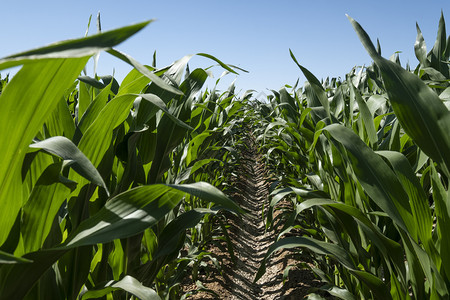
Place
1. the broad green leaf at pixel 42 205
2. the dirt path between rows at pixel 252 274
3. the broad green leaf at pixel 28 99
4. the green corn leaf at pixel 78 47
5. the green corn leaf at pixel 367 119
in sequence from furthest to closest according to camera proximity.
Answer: the dirt path between rows at pixel 252 274, the green corn leaf at pixel 367 119, the broad green leaf at pixel 42 205, the broad green leaf at pixel 28 99, the green corn leaf at pixel 78 47

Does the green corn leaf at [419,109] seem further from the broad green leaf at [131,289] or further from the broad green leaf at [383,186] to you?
the broad green leaf at [131,289]

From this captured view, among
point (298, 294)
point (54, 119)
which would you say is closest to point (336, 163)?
point (54, 119)

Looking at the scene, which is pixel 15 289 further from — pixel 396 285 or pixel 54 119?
pixel 396 285

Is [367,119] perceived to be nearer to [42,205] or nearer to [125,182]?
[125,182]

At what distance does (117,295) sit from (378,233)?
0.59 meters

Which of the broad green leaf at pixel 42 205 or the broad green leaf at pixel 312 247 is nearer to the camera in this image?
the broad green leaf at pixel 42 205

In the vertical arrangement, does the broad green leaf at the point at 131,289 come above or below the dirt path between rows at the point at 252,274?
above

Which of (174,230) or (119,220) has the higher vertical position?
(119,220)

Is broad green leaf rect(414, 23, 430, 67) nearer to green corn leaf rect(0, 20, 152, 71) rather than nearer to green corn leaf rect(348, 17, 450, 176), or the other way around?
green corn leaf rect(348, 17, 450, 176)

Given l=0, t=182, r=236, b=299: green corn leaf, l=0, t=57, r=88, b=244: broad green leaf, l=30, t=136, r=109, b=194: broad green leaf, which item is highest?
l=0, t=57, r=88, b=244: broad green leaf

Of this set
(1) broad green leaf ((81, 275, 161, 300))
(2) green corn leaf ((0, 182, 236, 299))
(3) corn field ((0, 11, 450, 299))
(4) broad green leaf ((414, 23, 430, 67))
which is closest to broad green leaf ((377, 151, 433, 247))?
(3) corn field ((0, 11, 450, 299))

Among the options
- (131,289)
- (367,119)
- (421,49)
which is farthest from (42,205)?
(421,49)

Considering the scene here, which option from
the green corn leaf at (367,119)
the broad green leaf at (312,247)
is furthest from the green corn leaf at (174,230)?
the green corn leaf at (367,119)

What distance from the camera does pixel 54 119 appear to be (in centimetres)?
77
